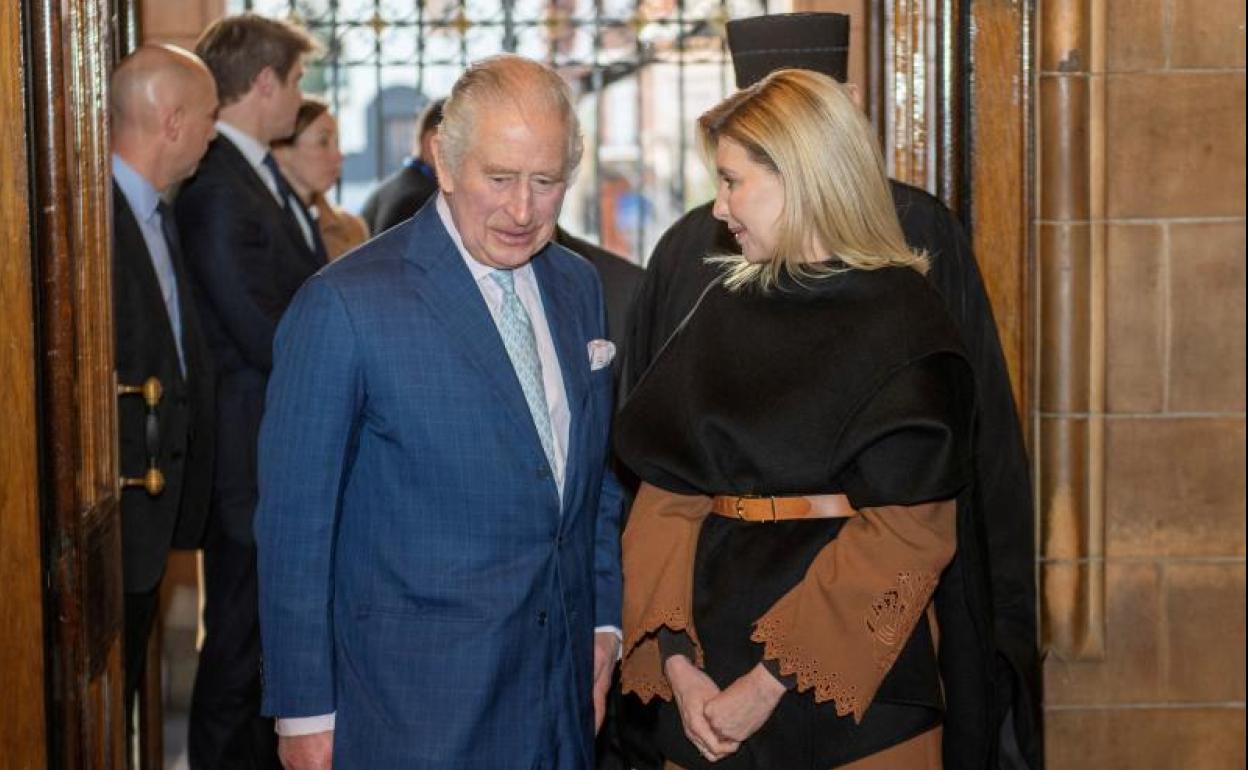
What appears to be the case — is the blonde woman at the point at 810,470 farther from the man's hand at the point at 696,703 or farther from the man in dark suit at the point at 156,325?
the man in dark suit at the point at 156,325

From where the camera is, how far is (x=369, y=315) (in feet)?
8.69

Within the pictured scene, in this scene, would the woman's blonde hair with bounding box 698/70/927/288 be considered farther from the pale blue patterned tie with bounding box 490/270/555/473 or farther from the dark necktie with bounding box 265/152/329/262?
the dark necktie with bounding box 265/152/329/262

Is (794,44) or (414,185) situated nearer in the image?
(794,44)

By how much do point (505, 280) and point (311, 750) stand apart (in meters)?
0.75

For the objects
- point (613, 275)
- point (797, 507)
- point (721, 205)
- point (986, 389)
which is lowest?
point (797, 507)

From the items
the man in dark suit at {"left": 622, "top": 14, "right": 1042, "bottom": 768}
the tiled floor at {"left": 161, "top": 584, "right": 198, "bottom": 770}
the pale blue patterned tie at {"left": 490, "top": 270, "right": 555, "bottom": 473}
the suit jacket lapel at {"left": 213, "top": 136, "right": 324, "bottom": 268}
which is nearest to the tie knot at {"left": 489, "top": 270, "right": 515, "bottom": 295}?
the pale blue patterned tie at {"left": 490, "top": 270, "right": 555, "bottom": 473}

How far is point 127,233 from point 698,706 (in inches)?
80.3

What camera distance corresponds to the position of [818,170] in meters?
2.57

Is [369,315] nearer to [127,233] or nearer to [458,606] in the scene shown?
[458,606]

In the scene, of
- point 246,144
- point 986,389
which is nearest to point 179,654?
point 246,144

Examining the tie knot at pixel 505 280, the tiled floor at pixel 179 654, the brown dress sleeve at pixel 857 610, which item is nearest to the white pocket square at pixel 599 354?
the tie knot at pixel 505 280

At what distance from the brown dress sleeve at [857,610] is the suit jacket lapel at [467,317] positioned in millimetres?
468

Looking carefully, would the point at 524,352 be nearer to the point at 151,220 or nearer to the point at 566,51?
the point at 151,220

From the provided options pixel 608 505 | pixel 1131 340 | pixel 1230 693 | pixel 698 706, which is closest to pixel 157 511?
pixel 608 505
